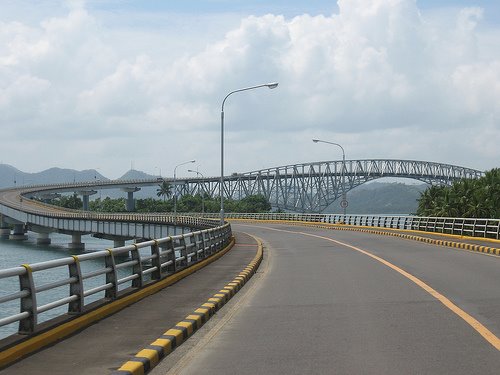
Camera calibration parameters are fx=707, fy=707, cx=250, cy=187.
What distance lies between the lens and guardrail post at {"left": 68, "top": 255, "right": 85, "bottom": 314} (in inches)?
418

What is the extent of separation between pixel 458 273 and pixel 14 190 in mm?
159744

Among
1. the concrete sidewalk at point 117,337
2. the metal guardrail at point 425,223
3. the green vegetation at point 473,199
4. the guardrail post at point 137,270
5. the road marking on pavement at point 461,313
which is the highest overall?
the green vegetation at point 473,199

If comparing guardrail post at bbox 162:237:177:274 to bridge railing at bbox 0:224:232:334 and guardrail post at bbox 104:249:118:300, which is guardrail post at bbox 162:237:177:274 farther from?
guardrail post at bbox 104:249:118:300

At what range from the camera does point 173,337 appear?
9.52m

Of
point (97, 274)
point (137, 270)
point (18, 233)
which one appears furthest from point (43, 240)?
point (97, 274)

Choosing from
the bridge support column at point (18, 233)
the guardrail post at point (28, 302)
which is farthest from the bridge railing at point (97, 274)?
the bridge support column at point (18, 233)

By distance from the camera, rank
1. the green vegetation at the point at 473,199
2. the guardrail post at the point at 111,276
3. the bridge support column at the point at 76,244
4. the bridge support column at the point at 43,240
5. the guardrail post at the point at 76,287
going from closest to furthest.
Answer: the guardrail post at the point at 76,287 → the guardrail post at the point at 111,276 → the green vegetation at the point at 473,199 → the bridge support column at the point at 76,244 → the bridge support column at the point at 43,240

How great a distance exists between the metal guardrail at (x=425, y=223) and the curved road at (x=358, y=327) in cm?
2231

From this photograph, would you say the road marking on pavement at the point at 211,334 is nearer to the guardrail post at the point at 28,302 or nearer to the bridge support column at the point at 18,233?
the guardrail post at the point at 28,302

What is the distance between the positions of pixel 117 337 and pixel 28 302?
137 centimetres

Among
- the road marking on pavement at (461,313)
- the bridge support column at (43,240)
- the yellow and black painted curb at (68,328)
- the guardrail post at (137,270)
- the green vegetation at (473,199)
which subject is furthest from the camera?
the bridge support column at (43,240)

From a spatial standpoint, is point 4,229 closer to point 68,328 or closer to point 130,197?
point 130,197

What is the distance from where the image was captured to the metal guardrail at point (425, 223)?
41625mm

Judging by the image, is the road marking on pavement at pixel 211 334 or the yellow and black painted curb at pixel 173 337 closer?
the yellow and black painted curb at pixel 173 337
